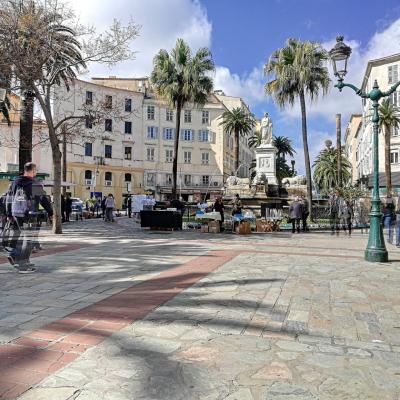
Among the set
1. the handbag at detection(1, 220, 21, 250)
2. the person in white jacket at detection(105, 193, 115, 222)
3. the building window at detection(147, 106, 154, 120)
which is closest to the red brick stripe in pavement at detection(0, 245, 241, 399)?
the handbag at detection(1, 220, 21, 250)

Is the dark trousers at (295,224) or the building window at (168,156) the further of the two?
the building window at (168,156)

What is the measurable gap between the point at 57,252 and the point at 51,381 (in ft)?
24.7

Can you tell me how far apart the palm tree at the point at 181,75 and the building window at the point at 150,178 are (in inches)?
1314

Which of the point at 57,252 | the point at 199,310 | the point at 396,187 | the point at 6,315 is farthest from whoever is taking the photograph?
the point at 396,187

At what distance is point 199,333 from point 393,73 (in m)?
53.4

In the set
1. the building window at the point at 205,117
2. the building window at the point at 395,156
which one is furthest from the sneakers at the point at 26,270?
the building window at the point at 205,117

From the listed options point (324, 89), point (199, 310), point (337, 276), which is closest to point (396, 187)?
point (324, 89)

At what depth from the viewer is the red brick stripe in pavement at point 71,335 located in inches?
122

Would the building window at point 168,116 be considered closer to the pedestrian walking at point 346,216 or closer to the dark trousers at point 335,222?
the pedestrian walking at point 346,216

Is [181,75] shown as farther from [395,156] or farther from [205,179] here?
[205,179]

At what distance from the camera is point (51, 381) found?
9.81 feet

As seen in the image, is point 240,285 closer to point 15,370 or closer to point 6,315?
point 6,315

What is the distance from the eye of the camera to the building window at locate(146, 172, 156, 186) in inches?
2376

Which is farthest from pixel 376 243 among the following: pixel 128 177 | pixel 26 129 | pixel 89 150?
pixel 128 177
